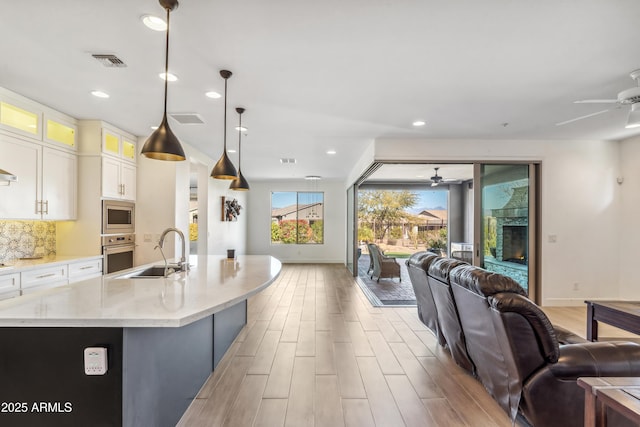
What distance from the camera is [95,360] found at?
4.82 ft

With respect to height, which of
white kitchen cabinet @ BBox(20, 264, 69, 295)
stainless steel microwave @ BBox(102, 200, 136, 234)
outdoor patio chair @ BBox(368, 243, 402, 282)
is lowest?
outdoor patio chair @ BBox(368, 243, 402, 282)

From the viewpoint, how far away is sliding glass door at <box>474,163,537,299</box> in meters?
4.98

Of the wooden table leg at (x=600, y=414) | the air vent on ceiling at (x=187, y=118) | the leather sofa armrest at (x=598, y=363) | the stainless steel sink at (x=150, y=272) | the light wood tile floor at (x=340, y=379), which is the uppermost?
the air vent on ceiling at (x=187, y=118)

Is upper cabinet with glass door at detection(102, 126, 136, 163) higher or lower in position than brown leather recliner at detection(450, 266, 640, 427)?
higher

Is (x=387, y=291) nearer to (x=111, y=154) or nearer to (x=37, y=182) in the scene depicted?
(x=111, y=154)

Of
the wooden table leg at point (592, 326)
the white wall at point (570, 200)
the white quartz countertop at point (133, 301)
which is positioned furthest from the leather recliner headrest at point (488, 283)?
the white wall at point (570, 200)

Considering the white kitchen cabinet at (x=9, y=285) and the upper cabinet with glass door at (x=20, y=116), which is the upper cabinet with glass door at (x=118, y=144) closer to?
the upper cabinet with glass door at (x=20, y=116)

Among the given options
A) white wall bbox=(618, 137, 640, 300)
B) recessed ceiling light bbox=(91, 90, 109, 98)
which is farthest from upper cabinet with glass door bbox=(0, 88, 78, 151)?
white wall bbox=(618, 137, 640, 300)

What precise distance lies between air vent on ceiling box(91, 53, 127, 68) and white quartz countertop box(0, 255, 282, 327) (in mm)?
1726

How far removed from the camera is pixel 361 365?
2838 mm

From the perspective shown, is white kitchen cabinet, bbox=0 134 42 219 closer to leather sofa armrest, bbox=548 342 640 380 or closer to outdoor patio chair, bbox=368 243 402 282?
leather sofa armrest, bbox=548 342 640 380

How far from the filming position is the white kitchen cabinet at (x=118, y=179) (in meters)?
4.16

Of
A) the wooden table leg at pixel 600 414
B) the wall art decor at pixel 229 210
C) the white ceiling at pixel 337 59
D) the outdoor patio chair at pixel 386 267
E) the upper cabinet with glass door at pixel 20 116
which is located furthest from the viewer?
the wall art decor at pixel 229 210

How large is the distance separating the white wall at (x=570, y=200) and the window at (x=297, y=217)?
17.3 ft
